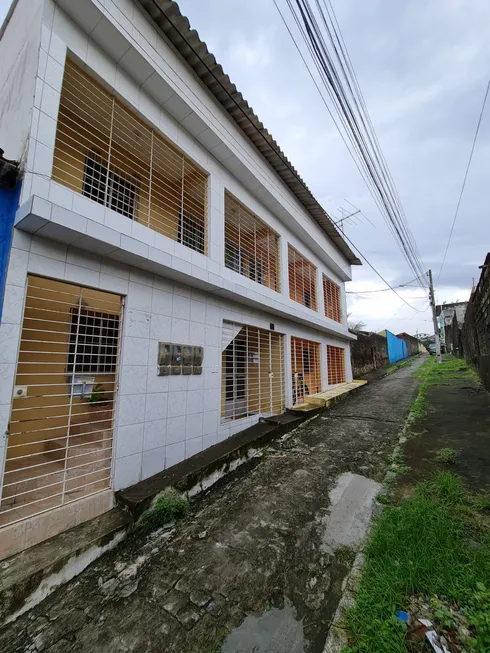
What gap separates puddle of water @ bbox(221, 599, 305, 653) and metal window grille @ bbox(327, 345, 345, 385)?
27.7ft

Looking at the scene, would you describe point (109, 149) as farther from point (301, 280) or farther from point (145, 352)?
point (301, 280)

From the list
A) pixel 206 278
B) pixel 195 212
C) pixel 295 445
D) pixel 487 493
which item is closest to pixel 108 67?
pixel 195 212

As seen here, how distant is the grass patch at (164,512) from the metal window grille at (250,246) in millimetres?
4076

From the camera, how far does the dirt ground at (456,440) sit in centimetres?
349

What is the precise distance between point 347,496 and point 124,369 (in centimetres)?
306

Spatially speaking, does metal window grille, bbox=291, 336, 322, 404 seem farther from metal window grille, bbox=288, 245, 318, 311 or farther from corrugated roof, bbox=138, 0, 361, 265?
corrugated roof, bbox=138, 0, 361, 265

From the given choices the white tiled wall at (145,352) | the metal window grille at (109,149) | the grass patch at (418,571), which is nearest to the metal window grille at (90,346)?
the white tiled wall at (145,352)

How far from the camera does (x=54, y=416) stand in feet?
7.84

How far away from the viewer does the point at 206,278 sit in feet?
13.9

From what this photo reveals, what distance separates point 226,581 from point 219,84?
6451mm

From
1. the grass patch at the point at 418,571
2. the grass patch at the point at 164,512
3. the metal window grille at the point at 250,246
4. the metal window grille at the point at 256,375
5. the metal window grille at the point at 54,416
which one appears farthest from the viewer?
the metal window grille at the point at 250,246

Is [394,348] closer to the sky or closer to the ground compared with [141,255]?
closer to the ground

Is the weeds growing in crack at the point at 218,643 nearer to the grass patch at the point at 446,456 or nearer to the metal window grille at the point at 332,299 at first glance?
the grass patch at the point at 446,456

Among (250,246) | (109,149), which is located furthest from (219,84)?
(250,246)
